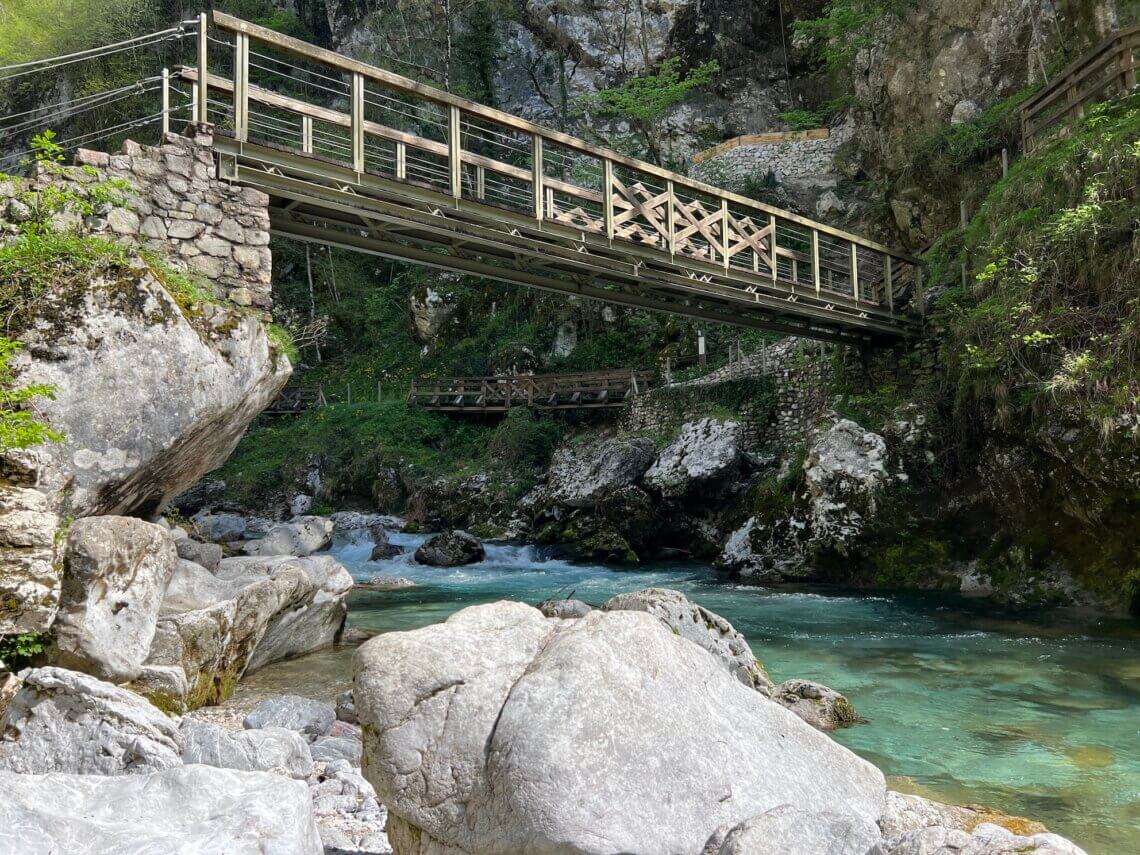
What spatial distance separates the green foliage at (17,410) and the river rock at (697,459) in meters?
13.3

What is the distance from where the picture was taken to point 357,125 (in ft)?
27.9

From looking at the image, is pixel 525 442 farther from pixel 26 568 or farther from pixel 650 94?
pixel 26 568

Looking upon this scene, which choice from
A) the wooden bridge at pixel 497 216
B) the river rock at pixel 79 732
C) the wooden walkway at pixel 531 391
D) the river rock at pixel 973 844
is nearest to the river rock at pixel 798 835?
the river rock at pixel 973 844

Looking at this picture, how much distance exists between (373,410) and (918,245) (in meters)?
17.4

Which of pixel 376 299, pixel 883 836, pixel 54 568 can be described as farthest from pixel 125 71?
pixel 883 836

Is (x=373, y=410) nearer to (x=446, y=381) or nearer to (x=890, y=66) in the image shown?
(x=446, y=381)

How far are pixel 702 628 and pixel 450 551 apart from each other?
11.3 metres

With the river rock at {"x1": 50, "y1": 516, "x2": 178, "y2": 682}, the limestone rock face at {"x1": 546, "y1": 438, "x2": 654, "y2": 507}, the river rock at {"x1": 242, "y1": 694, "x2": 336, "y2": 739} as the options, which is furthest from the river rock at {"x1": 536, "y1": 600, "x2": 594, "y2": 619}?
the limestone rock face at {"x1": 546, "y1": 438, "x2": 654, "y2": 507}

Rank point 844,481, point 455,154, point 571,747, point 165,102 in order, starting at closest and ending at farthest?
point 571,747 < point 165,102 < point 455,154 < point 844,481

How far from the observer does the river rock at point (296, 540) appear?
49.2ft

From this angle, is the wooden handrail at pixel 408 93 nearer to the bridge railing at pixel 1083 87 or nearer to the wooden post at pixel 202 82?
the wooden post at pixel 202 82

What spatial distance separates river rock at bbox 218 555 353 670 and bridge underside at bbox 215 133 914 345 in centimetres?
379

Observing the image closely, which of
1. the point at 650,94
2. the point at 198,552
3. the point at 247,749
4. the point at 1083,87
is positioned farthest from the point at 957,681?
the point at 650,94

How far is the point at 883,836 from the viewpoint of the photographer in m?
2.82
